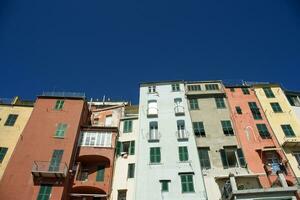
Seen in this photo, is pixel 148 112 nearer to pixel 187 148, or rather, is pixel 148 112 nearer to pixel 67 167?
pixel 187 148

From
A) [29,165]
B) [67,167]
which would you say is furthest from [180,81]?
[29,165]

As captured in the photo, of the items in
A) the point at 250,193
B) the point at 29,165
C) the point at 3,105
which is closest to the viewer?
the point at 250,193

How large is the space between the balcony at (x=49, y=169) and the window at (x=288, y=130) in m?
28.9

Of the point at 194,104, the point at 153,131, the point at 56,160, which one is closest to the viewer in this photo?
the point at 56,160

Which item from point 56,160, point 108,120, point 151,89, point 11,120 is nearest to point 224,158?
point 151,89

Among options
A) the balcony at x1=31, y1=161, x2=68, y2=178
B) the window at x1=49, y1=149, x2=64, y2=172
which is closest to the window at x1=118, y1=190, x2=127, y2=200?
the balcony at x1=31, y1=161, x2=68, y2=178

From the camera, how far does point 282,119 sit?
39.4 m

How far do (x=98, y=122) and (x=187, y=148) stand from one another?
15.5m

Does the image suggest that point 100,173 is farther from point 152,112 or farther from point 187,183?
point 152,112

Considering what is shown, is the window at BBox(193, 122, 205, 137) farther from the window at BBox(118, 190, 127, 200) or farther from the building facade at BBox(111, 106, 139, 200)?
the window at BBox(118, 190, 127, 200)

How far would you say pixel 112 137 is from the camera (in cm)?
3822

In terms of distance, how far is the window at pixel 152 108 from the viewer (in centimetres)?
4072

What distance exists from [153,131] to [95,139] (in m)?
7.98

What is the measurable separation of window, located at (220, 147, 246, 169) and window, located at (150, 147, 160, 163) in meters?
7.94
